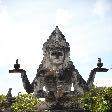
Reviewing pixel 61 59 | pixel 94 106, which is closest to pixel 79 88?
pixel 61 59

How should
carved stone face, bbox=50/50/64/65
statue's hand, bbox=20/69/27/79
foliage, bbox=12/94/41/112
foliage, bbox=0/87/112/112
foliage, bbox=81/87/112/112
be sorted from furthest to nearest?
foliage, bbox=12/94/41/112 → foliage, bbox=81/87/112/112 → foliage, bbox=0/87/112/112 → carved stone face, bbox=50/50/64/65 → statue's hand, bbox=20/69/27/79

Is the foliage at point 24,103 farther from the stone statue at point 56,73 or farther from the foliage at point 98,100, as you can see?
the stone statue at point 56,73

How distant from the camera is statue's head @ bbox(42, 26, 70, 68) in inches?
305

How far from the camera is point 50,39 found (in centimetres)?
786

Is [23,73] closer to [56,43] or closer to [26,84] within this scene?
[26,84]

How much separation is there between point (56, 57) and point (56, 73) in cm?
43

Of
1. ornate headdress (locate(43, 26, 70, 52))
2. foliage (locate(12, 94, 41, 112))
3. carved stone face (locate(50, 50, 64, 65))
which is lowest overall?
foliage (locate(12, 94, 41, 112))

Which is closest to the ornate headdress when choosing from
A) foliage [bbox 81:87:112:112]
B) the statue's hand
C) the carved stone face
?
the carved stone face

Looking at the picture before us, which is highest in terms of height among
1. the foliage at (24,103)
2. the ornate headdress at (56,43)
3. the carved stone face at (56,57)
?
the ornate headdress at (56,43)

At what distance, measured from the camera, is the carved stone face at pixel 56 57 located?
773cm

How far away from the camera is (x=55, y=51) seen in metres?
7.74

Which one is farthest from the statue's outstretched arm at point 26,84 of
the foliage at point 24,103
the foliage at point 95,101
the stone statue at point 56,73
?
the foliage at point 24,103

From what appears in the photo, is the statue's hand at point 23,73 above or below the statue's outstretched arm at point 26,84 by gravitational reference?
above

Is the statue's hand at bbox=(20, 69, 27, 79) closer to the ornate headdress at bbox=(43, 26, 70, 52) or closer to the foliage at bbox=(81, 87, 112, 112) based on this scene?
the ornate headdress at bbox=(43, 26, 70, 52)
